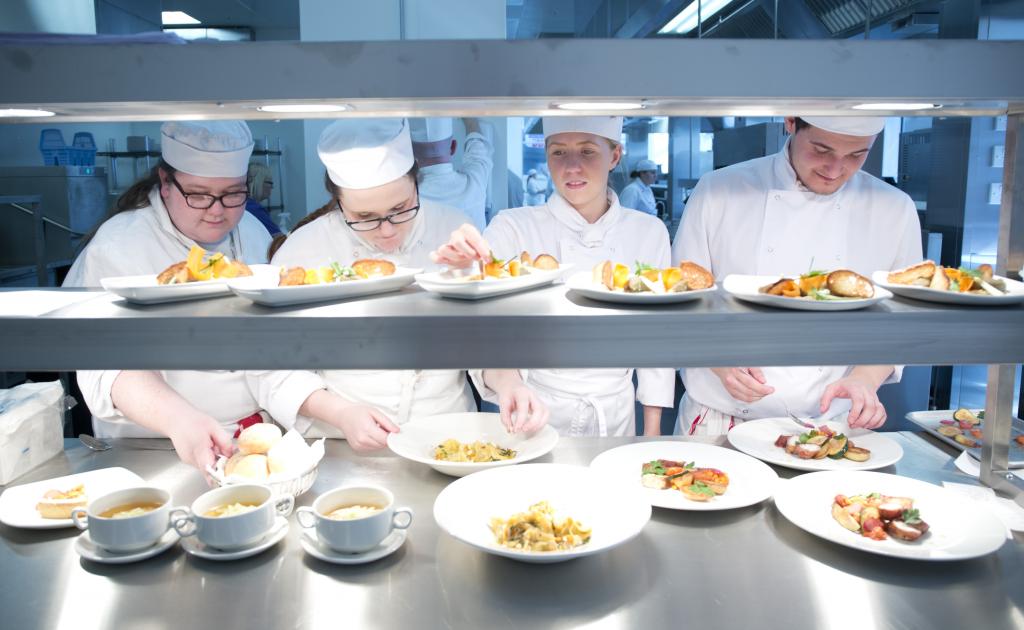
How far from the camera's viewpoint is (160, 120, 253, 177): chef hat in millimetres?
1900

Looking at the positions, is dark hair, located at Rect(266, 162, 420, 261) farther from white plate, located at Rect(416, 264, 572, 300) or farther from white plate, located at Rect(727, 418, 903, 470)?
white plate, located at Rect(727, 418, 903, 470)

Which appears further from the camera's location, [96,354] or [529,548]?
[529,548]

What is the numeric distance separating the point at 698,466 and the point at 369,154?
111cm

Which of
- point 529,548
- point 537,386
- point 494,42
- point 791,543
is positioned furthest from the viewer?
point 537,386

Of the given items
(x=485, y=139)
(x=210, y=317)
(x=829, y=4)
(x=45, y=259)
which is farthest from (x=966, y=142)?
(x=45, y=259)

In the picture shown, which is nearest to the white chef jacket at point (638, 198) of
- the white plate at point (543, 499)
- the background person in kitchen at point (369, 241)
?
the background person in kitchen at point (369, 241)

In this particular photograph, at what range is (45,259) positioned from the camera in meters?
4.35

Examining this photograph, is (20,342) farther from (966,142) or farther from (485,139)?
(966,142)

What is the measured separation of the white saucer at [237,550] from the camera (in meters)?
1.15

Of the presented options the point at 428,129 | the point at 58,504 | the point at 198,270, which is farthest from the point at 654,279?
the point at 428,129

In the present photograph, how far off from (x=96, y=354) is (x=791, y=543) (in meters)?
1.05

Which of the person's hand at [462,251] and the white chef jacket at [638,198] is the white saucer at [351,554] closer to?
the person's hand at [462,251]

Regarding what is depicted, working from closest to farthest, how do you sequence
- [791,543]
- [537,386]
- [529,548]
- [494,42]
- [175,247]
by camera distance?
[494,42] → [529,548] → [791,543] → [175,247] → [537,386]

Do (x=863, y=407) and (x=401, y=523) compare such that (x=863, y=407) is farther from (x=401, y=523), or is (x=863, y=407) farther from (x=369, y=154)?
(x=369, y=154)
